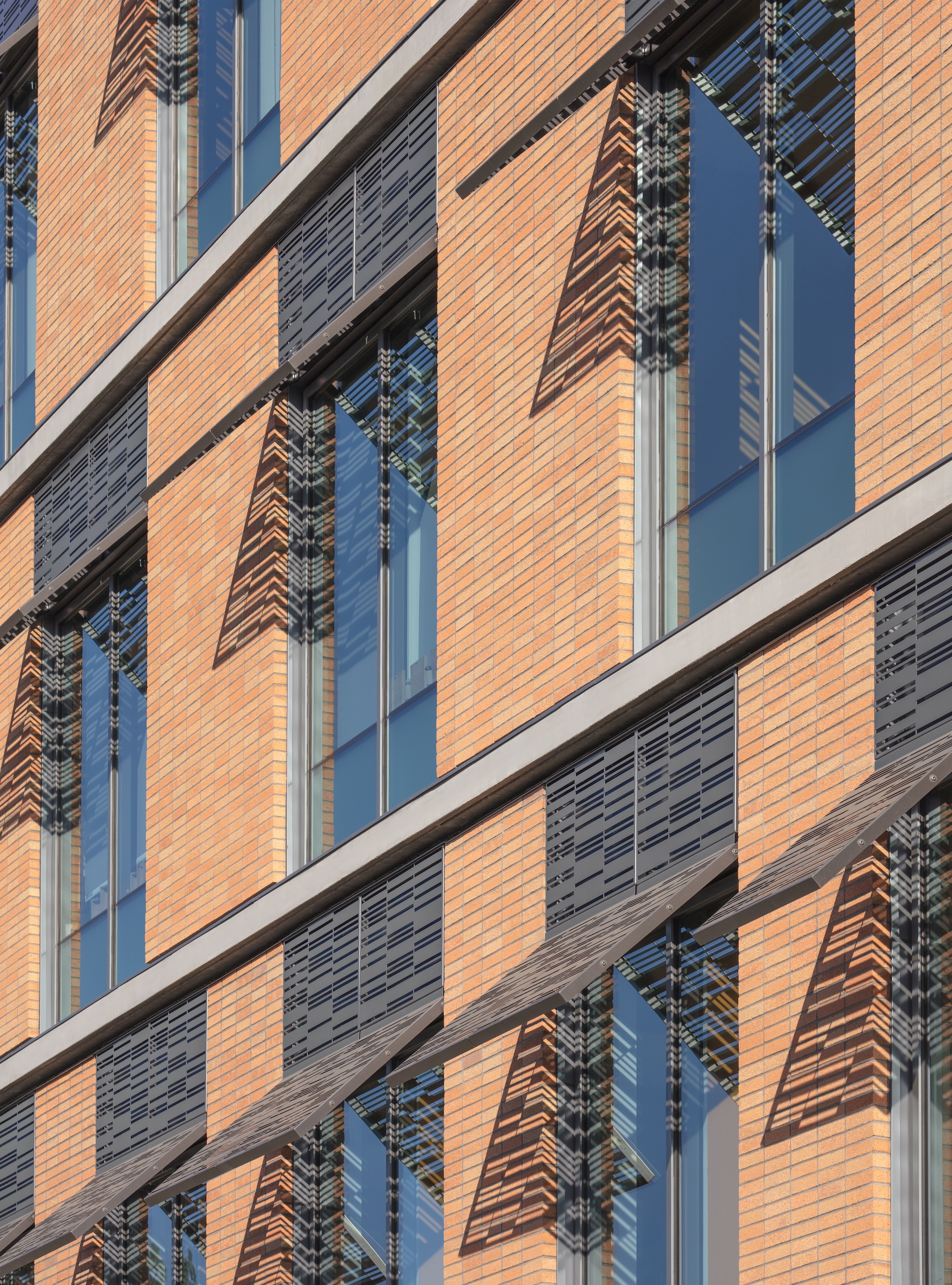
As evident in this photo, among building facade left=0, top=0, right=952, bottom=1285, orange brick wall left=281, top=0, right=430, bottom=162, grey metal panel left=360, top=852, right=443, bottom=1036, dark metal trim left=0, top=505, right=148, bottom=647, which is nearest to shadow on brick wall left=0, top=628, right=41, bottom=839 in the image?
building facade left=0, top=0, right=952, bottom=1285

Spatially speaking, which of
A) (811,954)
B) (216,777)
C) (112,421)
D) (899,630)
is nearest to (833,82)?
(899,630)

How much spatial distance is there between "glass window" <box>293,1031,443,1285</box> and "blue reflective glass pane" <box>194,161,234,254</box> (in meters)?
7.59

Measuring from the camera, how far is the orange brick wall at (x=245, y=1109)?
16.6 meters

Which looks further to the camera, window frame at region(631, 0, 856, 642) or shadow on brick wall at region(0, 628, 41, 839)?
shadow on brick wall at region(0, 628, 41, 839)

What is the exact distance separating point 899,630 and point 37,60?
15752 millimetres

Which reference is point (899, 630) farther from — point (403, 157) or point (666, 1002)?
point (403, 157)

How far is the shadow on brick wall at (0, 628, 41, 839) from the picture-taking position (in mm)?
22453

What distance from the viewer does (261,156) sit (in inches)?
771

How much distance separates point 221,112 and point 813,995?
456 inches

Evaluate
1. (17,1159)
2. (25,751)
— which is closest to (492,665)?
(25,751)

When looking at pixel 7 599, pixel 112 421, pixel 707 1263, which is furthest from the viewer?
pixel 7 599

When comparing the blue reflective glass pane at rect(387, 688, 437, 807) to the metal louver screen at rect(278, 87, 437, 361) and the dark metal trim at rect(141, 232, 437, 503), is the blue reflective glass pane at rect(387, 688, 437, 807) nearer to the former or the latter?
the dark metal trim at rect(141, 232, 437, 503)

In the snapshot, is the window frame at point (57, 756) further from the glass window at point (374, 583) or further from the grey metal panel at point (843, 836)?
the grey metal panel at point (843, 836)

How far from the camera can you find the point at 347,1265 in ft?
52.2
